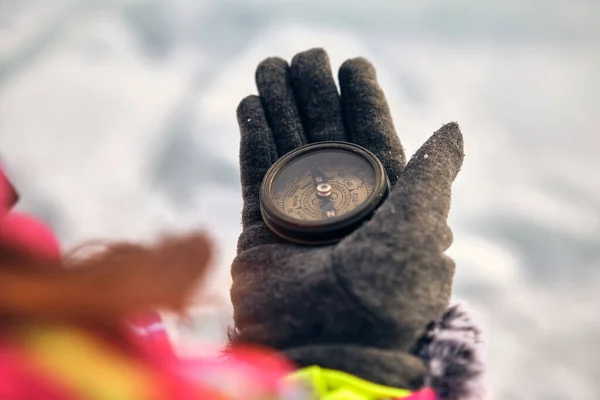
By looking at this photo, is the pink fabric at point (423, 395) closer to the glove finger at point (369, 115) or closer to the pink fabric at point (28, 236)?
the glove finger at point (369, 115)

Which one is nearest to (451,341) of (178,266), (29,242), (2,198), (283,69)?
(178,266)

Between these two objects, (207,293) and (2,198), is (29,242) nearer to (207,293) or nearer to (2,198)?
(2,198)

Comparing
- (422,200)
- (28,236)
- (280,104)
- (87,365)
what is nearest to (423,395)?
(422,200)

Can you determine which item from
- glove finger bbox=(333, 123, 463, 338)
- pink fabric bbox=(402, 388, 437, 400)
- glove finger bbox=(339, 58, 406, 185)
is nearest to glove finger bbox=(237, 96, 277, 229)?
glove finger bbox=(339, 58, 406, 185)

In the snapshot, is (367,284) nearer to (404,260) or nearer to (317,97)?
(404,260)

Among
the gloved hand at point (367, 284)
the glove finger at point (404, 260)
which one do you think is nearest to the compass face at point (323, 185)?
the gloved hand at point (367, 284)

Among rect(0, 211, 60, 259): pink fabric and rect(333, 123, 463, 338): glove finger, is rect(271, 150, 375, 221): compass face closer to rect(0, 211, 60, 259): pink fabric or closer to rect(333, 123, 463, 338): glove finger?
rect(333, 123, 463, 338): glove finger
